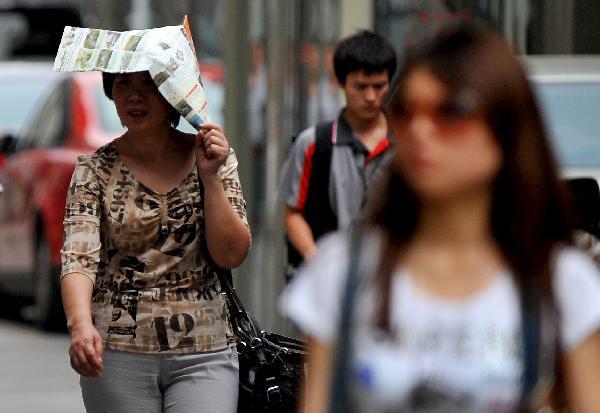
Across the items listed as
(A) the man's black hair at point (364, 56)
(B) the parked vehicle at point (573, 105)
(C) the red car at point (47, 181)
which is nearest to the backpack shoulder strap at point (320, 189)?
(A) the man's black hair at point (364, 56)

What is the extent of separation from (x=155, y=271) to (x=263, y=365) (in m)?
0.41

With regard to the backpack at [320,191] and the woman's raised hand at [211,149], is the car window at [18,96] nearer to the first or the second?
the backpack at [320,191]

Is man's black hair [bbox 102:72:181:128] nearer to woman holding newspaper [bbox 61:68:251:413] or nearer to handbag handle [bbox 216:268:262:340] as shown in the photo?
woman holding newspaper [bbox 61:68:251:413]

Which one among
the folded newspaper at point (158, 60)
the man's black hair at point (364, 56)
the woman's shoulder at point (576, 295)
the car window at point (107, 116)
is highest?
the folded newspaper at point (158, 60)

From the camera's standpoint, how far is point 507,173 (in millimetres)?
2559

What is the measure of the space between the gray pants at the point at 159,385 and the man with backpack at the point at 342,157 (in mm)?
2118

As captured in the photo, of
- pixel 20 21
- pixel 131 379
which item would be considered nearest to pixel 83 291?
pixel 131 379

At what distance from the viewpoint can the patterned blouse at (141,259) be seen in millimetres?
4453

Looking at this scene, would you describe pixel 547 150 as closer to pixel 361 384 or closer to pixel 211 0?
pixel 361 384

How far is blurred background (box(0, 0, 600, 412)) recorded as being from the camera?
879 cm

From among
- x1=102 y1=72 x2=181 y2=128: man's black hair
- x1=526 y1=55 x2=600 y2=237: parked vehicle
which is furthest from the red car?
x1=102 y1=72 x2=181 y2=128: man's black hair

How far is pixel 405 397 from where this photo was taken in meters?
2.48

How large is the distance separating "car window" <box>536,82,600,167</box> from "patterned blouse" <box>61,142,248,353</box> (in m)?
3.77

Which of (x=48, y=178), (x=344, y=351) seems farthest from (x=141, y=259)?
(x=48, y=178)
